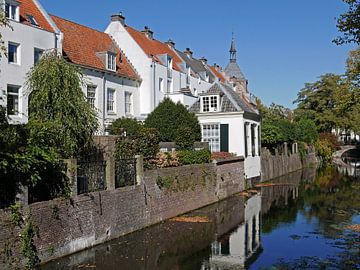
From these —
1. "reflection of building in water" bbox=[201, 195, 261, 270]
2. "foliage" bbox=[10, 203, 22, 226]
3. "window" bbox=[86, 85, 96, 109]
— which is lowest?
"reflection of building in water" bbox=[201, 195, 261, 270]

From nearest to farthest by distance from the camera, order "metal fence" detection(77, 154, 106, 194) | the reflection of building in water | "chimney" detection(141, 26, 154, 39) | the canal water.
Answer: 1. the canal water
2. the reflection of building in water
3. "metal fence" detection(77, 154, 106, 194)
4. "chimney" detection(141, 26, 154, 39)

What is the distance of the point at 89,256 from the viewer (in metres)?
13.5

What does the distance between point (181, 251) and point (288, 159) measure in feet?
120

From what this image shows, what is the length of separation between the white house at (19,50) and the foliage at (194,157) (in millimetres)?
8935

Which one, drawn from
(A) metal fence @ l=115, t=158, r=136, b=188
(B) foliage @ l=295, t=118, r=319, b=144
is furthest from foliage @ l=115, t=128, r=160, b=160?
(B) foliage @ l=295, t=118, r=319, b=144

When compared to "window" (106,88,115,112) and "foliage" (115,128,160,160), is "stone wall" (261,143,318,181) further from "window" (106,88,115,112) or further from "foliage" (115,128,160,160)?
"foliage" (115,128,160,160)

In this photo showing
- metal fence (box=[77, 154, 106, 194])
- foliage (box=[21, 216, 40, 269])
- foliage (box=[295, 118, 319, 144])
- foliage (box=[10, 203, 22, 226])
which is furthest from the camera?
foliage (box=[295, 118, 319, 144])

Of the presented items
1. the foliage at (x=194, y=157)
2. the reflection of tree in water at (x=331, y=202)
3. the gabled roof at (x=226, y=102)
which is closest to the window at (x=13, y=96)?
the foliage at (x=194, y=157)

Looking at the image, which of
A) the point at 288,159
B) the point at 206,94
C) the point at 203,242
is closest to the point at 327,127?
the point at 288,159

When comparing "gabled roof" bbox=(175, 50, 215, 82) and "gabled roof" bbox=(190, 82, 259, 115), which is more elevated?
"gabled roof" bbox=(175, 50, 215, 82)

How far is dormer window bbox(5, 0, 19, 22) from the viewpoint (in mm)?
24959

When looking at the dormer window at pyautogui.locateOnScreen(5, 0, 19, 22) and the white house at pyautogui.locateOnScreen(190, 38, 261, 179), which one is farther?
the white house at pyautogui.locateOnScreen(190, 38, 261, 179)

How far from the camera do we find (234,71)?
7356 centimetres

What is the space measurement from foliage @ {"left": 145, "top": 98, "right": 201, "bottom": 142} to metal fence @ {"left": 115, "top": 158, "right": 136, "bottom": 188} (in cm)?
1090
